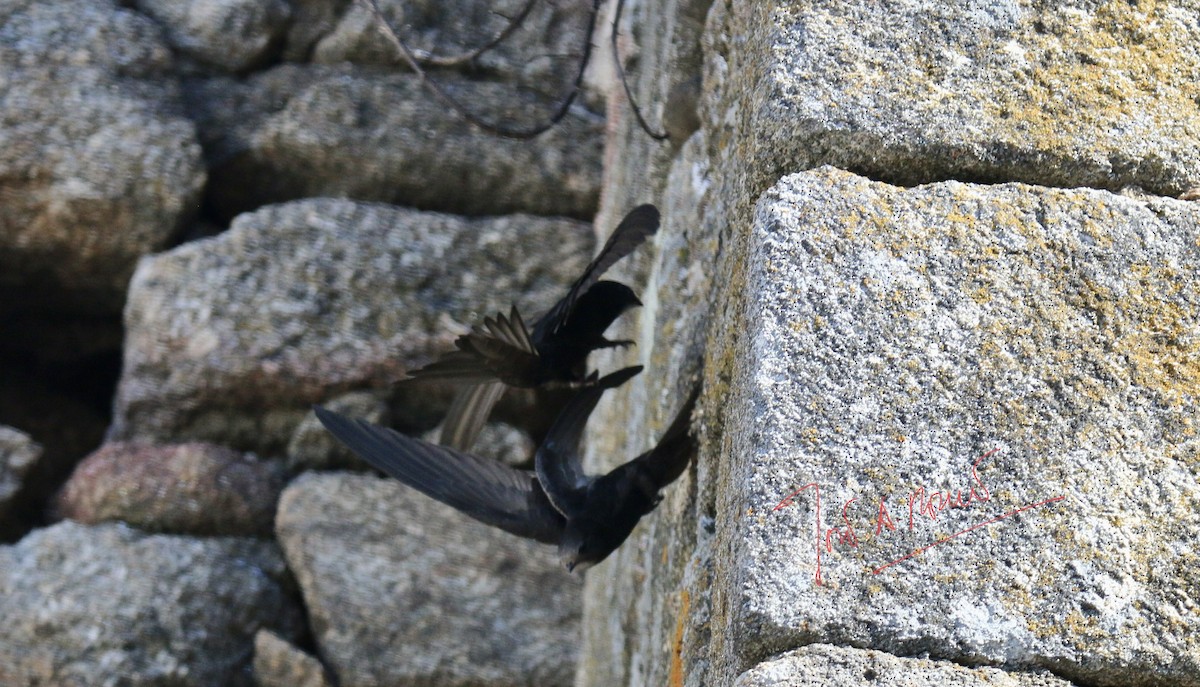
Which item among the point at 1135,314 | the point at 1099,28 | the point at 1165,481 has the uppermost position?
the point at 1099,28

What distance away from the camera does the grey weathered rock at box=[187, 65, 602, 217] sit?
11.2 feet

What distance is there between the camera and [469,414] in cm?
246

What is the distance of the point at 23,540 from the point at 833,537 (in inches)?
97.8

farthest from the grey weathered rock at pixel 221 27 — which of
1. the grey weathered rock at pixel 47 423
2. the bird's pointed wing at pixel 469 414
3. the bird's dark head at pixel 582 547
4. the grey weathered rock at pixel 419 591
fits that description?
the bird's dark head at pixel 582 547

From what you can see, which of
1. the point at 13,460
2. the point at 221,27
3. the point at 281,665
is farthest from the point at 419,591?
the point at 221,27

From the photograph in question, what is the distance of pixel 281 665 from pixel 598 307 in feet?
4.62

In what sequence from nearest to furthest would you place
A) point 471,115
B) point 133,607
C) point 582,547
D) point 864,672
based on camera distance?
point 864,672
point 582,547
point 471,115
point 133,607

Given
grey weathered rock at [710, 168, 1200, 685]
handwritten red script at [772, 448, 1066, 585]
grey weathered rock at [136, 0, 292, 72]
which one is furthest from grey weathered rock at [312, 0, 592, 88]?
handwritten red script at [772, 448, 1066, 585]

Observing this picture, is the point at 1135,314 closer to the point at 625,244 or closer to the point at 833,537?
the point at 833,537

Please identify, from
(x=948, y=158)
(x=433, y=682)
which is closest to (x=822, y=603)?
(x=948, y=158)

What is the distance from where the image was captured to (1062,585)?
1.24m

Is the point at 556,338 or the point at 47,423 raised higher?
the point at 556,338

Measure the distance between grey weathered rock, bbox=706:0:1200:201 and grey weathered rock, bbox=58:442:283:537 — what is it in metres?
2.06

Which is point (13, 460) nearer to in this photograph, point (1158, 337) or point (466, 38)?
point (466, 38)
